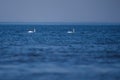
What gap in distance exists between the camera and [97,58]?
100 feet

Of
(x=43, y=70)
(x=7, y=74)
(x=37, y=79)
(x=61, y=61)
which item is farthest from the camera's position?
(x=61, y=61)

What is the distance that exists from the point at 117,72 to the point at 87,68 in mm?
2494

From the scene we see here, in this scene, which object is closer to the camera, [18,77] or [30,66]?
[18,77]

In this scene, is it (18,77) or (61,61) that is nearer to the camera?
(18,77)

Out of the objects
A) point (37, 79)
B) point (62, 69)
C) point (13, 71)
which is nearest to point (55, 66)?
point (62, 69)

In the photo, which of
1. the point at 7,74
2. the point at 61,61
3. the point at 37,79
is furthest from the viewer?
the point at 61,61

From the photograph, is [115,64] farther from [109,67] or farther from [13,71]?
[13,71]

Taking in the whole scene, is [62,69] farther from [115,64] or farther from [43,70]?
[115,64]

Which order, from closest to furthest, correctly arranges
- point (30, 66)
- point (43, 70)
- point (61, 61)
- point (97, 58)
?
1. point (43, 70)
2. point (30, 66)
3. point (61, 61)
4. point (97, 58)

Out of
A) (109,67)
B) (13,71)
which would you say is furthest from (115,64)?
(13,71)

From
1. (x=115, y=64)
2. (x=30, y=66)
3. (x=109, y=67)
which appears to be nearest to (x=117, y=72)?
(x=109, y=67)

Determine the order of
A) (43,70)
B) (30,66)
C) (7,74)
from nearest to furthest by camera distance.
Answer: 1. (7,74)
2. (43,70)
3. (30,66)

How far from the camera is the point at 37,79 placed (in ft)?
66.8

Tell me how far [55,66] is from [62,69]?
1.55 m
